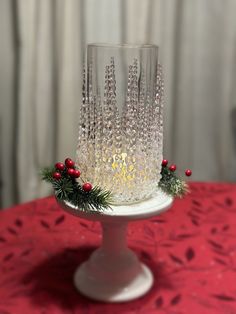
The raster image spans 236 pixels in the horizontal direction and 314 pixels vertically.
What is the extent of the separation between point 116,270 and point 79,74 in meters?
0.73

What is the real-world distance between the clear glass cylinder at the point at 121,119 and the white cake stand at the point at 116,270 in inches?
1.6

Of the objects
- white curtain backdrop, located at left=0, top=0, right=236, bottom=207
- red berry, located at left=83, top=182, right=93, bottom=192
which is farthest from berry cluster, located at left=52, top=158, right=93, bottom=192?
white curtain backdrop, located at left=0, top=0, right=236, bottom=207

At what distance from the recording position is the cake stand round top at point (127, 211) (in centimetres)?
75

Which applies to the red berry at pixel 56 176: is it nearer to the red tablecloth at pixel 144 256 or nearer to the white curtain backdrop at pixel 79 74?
the red tablecloth at pixel 144 256

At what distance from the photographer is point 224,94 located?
1.59 metres

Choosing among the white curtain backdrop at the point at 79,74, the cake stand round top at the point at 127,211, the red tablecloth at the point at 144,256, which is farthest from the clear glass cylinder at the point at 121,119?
the white curtain backdrop at the point at 79,74

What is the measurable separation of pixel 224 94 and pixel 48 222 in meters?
0.80

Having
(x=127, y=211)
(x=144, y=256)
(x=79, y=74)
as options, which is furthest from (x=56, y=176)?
(x=79, y=74)

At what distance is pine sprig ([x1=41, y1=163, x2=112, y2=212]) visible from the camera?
0.74 m

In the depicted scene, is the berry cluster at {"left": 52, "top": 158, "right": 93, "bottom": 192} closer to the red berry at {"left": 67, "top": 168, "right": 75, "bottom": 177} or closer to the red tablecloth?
the red berry at {"left": 67, "top": 168, "right": 75, "bottom": 177}

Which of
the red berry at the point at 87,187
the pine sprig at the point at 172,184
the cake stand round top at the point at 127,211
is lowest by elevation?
the cake stand round top at the point at 127,211

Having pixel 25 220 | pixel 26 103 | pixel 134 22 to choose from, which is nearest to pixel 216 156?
pixel 134 22

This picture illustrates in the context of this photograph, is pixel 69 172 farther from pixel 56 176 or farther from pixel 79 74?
pixel 79 74

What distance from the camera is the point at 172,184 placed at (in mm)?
849
